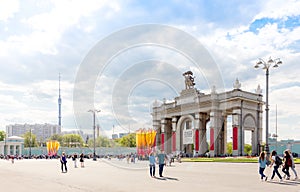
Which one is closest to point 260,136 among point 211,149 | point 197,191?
point 211,149

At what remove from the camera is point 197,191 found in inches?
600

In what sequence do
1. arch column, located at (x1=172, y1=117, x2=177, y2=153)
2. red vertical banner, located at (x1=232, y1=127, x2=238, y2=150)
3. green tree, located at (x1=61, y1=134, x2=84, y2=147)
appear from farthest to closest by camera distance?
green tree, located at (x1=61, y1=134, x2=84, y2=147) < arch column, located at (x1=172, y1=117, x2=177, y2=153) < red vertical banner, located at (x1=232, y1=127, x2=238, y2=150)

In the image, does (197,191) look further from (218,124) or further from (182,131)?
(182,131)

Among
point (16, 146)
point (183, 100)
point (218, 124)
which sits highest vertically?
point (183, 100)

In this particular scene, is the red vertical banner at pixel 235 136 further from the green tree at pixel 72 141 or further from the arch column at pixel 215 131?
the green tree at pixel 72 141

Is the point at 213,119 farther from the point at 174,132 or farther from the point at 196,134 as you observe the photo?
the point at 174,132

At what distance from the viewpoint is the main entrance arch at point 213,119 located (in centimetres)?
7238

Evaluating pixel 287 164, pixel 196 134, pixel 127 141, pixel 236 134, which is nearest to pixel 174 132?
pixel 196 134

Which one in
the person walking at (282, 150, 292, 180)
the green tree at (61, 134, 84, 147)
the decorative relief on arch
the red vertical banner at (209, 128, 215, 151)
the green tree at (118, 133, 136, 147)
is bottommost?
the green tree at (61, 134, 84, 147)

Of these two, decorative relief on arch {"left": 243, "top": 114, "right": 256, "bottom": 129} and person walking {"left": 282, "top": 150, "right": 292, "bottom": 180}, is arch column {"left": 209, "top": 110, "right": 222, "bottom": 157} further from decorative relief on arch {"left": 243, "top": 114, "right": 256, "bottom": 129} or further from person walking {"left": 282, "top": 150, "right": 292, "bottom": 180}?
person walking {"left": 282, "top": 150, "right": 292, "bottom": 180}

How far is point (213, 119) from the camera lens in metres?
74.8

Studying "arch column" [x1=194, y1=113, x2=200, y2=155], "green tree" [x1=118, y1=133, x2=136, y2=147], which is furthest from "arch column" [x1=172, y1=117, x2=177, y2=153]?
"green tree" [x1=118, y1=133, x2=136, y2=147]

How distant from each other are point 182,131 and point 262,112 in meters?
17.8

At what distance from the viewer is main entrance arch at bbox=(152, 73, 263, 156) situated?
72375mm
